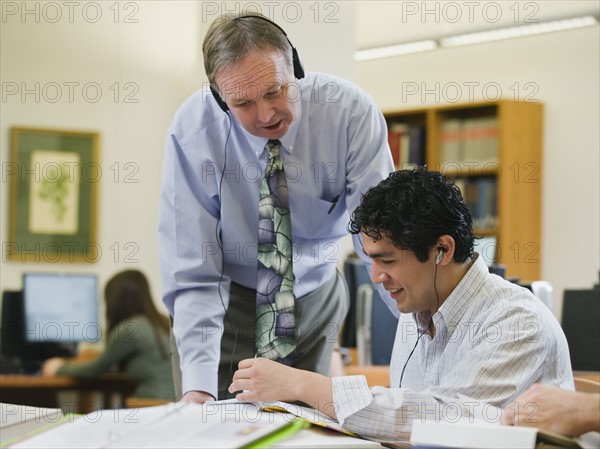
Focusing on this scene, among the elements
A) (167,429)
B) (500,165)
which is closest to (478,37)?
(500,165)

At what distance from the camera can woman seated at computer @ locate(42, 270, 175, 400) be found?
430 centimetres

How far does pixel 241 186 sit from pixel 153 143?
4022 mm

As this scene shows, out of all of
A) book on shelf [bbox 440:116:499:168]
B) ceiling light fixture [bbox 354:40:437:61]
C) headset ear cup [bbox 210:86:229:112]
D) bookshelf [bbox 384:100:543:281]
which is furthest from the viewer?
ceiling light fixture [bbox 354:40:437:61]

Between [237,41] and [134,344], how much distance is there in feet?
9.02

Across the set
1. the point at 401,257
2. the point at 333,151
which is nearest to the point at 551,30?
the point at 333,151

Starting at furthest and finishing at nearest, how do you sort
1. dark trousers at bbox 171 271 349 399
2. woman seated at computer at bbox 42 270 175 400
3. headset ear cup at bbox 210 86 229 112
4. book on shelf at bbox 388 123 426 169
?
1. book on shelf at bbox 388 123 426 169
2. woman seated at computer at bbox 42 270 175 400
3. dark trousers at bbox 171 271 349 399
4. headset ear cup at bbox 210 86 229 112

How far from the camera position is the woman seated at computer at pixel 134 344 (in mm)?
4297

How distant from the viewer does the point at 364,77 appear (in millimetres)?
6941

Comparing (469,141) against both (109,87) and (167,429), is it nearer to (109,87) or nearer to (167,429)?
(109,87)

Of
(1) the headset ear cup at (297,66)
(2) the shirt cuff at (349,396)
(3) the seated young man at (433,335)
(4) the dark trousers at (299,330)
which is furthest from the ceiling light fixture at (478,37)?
(2) the shirt cuff at (349,396)

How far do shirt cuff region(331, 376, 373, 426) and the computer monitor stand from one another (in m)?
3.89

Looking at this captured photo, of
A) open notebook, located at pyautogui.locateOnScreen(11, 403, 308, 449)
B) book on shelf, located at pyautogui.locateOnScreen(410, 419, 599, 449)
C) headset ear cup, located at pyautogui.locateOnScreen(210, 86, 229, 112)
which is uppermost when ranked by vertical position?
headset ear cup, located at pyautogui.locateOnScreen(210, 86, 229, 112)

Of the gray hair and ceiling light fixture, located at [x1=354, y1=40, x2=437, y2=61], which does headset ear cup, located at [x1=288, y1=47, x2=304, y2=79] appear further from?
ceiling light fixture, located at [x1=354, y1=40, x2=437, y2=61]

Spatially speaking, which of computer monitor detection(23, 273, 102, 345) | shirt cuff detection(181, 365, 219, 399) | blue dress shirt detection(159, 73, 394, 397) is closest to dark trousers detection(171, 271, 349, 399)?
blue dress shirt detection(159, 73, 394, 397)
